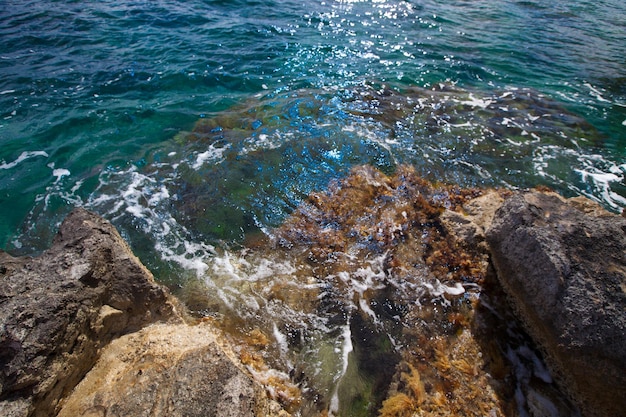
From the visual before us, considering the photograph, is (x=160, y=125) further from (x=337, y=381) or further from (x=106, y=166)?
(x=337, y=381)

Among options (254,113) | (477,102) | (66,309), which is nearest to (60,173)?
(254,113)

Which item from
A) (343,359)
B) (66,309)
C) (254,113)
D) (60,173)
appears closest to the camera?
(66,309)

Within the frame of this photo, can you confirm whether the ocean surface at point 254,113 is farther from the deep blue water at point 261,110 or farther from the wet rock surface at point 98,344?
the wet rock surface at point 98,344

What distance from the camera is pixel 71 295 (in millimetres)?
3881

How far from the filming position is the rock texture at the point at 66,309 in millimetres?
3342

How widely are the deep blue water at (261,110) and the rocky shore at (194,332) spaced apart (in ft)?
7.04

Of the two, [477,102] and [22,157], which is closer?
[22,157]

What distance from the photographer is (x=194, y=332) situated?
4.62m

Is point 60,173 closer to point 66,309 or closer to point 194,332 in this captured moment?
point 66,309

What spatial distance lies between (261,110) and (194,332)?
751cm

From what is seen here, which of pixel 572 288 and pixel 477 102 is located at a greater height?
pixel 572 288

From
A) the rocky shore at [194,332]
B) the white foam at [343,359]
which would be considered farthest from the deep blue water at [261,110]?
the white foam at [343,359]

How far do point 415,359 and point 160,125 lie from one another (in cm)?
897

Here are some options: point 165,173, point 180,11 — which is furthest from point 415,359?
point 180,11
